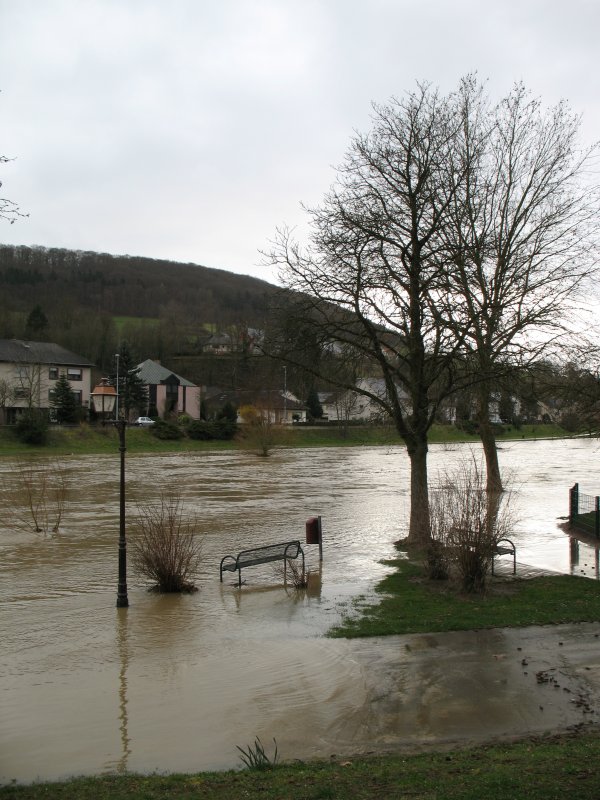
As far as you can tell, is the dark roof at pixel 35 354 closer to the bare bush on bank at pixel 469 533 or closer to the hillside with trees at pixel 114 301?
the hillside with trees at pixel 114 301

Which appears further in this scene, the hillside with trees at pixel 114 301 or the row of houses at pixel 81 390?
the hillside with trees at pixel 114 301

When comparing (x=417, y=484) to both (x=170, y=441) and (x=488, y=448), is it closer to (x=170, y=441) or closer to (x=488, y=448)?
(x=488, y=448)

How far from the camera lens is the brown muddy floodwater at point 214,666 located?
297 inches

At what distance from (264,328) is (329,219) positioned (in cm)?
307

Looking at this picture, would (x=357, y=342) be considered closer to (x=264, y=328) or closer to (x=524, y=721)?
(x=264, y=328)

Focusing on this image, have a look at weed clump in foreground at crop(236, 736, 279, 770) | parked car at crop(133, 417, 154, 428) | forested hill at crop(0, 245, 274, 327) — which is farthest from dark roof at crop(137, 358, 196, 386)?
weed clump in foreground at crop(236, 736, 279, 770)

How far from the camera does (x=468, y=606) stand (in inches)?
485

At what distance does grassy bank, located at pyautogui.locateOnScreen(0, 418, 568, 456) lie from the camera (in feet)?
200

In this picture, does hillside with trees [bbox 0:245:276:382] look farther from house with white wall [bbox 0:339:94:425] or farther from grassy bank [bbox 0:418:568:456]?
grassy bank [bbox 0:418:568:456]

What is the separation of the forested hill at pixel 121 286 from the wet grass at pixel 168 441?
41913 mm

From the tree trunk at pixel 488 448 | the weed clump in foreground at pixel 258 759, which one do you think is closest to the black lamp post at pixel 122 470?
the weed clump in foreground at pixel 258 759


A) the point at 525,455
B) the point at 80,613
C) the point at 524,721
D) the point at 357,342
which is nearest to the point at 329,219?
the point at 357,342

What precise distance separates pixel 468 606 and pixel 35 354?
78.7 meters

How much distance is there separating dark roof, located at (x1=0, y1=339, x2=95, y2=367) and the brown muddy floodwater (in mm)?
62894
